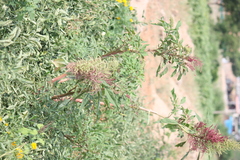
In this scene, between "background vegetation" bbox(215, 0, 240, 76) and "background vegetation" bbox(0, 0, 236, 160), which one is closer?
"background vegetation" bbox(0, 0, 236, 160)

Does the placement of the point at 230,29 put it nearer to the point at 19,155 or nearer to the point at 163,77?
the point at 163,77

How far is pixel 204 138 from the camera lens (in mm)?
1900

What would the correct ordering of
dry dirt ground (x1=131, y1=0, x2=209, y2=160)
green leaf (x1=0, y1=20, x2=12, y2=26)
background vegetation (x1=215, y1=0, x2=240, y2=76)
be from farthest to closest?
background vegetation (x1=215, y1=0, x2=240, y2=76) < dry dirt ground (x1=131, y1=0, x2=209, y2=160) < green leaf (x1=0, y1=20, x2=12, y2=26)

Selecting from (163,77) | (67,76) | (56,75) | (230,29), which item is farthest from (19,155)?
(230,29)

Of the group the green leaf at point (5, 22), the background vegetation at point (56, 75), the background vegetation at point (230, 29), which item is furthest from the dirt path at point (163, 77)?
the background vegetation at point (230, 29)

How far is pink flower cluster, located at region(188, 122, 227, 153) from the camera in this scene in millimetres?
1832

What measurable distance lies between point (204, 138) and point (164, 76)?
15.6 feet

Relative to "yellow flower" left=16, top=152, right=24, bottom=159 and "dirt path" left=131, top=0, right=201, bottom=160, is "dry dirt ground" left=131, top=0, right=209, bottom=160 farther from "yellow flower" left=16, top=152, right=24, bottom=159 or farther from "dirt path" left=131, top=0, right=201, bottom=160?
"yellow flower" left=16, top=152, right=24, bottom=159

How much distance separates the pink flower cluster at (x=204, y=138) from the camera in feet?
6.01

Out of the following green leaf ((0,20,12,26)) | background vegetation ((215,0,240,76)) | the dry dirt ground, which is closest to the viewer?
green leaf ((0,20,12,26))

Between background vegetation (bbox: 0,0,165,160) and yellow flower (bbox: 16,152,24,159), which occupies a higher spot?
background vegetation (bbox: 0,0,165,160)

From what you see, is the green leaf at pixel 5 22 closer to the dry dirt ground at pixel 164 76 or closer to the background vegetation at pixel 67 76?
the background vegetation at pixel 67 76

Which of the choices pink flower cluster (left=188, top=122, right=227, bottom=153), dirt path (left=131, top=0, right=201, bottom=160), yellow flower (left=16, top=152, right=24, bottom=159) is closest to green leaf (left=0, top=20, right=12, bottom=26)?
yellow flower (left=16, top=152, right=24, bottom=159)

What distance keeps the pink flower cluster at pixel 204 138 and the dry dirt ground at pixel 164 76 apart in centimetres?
143
